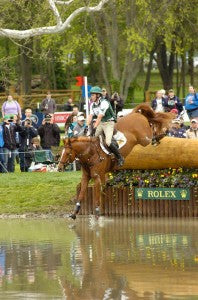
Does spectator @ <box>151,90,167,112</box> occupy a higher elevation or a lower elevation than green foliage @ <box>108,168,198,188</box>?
higher

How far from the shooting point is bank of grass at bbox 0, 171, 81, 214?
83.5ft

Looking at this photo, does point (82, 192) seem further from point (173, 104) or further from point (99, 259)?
point (173, 104)

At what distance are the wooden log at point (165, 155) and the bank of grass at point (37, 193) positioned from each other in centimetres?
184

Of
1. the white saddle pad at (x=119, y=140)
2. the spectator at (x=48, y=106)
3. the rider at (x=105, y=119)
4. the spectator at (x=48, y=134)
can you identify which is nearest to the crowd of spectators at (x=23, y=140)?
the spectator at (x=48, y=134)

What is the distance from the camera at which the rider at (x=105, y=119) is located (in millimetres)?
23859

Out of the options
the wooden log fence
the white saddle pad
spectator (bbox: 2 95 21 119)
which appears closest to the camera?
the wooden log fence

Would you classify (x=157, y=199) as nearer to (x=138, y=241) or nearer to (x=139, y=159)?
(x=139, y=159)

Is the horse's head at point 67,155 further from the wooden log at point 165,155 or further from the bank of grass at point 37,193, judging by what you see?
the bank of grass at point 37,193

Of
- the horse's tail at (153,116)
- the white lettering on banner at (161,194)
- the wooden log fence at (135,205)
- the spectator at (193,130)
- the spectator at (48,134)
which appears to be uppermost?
the horse's tail at (153,116)

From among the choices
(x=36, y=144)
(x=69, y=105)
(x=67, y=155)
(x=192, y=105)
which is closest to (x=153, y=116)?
(x=67, y=155)

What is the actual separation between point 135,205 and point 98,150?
57.0 inches

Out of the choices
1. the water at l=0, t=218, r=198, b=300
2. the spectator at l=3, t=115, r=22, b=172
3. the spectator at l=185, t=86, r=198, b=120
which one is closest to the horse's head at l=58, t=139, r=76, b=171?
the water at l=0, t=218, r=198, b=300

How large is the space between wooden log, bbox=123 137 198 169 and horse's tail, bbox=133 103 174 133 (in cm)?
59

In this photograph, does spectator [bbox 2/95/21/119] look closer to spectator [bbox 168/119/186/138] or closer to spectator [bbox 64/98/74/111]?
spectator [bbox 168/119/186/138]
